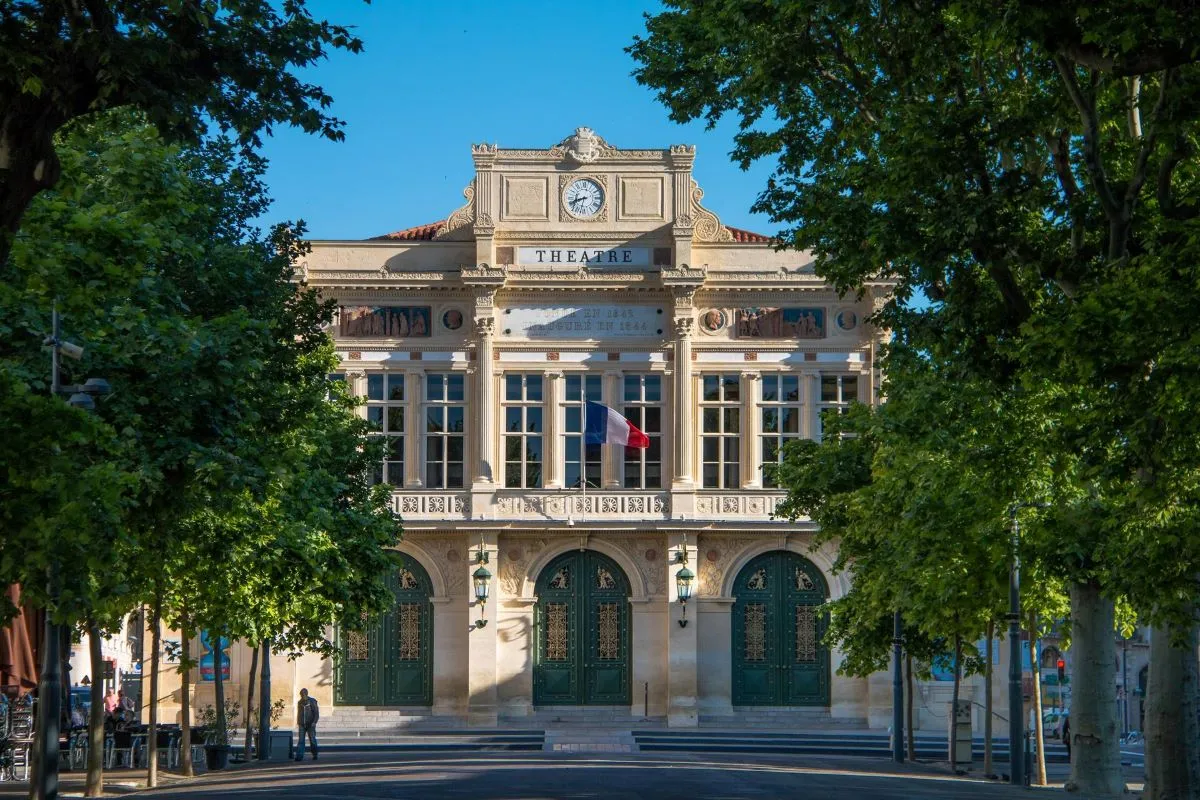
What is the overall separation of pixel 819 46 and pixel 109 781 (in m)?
18.3

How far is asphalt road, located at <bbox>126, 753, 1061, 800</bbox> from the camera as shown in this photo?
2545cm

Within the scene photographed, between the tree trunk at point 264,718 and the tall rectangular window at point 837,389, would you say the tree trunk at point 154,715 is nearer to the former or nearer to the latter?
the tree trunk at point 264,718

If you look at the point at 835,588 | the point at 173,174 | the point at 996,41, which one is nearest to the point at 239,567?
the point at 173,174

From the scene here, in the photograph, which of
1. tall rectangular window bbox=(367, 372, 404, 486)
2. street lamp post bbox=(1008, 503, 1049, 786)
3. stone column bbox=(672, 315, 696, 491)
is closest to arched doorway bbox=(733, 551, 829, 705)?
stone column bbox=(672, 315, 696, 491)

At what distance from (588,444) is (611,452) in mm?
715

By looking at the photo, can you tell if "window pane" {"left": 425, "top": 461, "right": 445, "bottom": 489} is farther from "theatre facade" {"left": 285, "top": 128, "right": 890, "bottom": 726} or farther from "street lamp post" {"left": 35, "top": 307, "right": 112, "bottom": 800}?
"street lamp post" {"left": 35, "top": 307, "right": 112, "bottom": 800}

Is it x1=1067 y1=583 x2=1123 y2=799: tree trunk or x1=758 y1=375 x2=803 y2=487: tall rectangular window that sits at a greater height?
x1=758 y1=375 x2=803 y2=487: tall rectangular window

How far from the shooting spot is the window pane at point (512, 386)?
54.9 meters

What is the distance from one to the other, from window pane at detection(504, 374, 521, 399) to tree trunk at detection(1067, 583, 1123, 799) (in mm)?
28080

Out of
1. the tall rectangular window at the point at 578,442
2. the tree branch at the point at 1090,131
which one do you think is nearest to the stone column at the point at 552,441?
the tall rectangular window at the point at 578,442

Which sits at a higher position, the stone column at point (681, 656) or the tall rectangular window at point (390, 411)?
the tall rectangular window at point (390, 411)

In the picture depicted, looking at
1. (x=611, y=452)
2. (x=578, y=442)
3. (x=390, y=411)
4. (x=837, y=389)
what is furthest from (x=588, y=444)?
(x=837, y=389)

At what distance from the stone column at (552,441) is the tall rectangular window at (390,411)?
407 centimetres

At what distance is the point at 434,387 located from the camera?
180 ft
